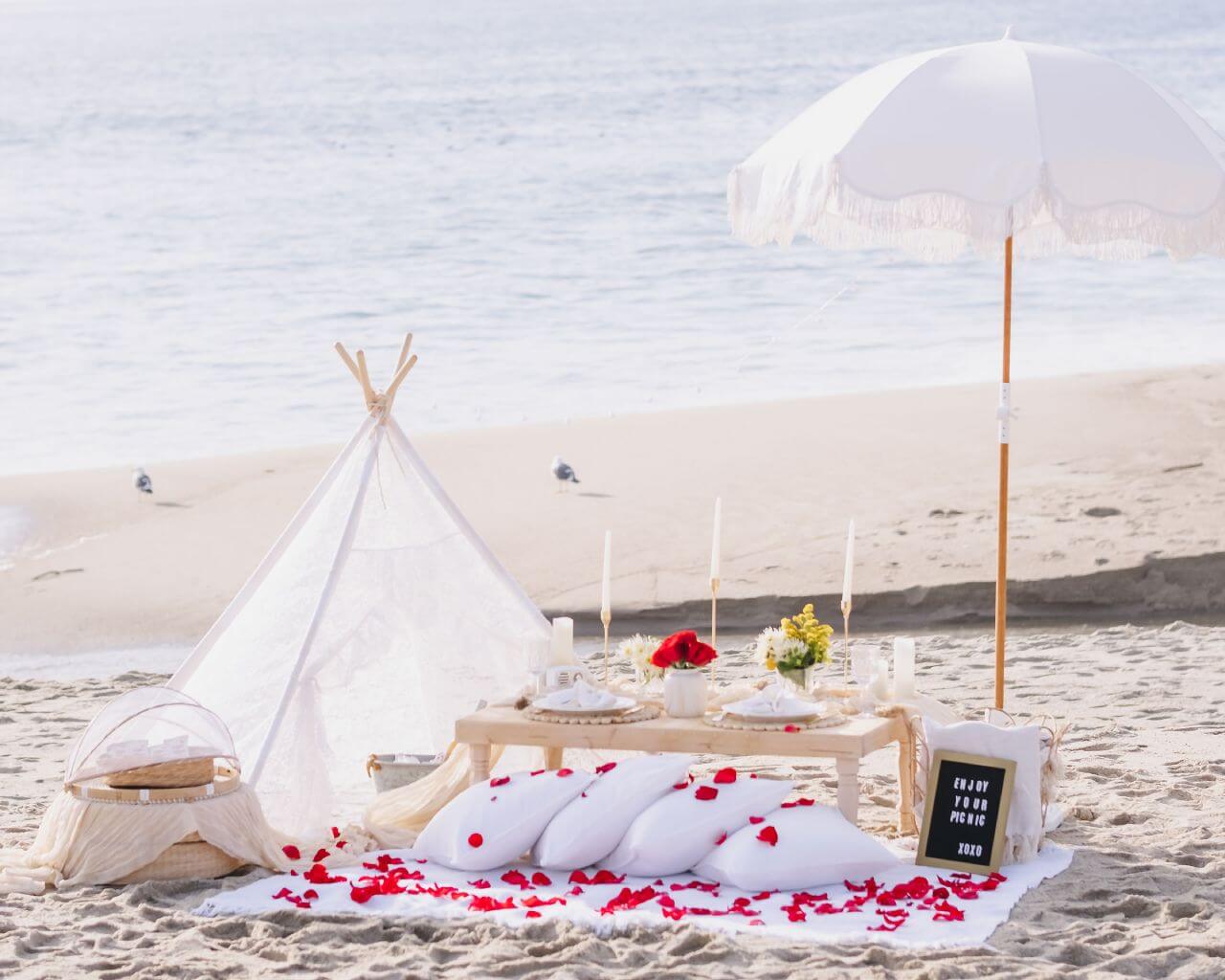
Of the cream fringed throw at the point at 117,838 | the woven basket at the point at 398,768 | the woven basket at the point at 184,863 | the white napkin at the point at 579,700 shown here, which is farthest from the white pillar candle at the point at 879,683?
the woven basket at the point at 184,863

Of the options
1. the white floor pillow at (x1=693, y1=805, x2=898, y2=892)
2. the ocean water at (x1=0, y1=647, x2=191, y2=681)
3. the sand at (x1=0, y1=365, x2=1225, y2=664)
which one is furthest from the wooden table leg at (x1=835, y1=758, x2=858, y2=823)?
the ocean water at (x1=0, y1=647, x2=191, y2=681)

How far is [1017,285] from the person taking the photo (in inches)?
818

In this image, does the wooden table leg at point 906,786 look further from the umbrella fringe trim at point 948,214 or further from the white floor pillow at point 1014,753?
the umbrella fringe trim at point 948,214

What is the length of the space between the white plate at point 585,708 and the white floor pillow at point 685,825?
27 cm

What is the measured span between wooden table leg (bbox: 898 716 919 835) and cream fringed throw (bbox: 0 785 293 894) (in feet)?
5.63

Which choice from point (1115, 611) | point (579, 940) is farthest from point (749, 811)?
point (1115, 611)

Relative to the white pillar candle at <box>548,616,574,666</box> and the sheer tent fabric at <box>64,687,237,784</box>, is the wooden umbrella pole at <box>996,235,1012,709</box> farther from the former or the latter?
the sheer tent fabric at <box>64,687,237,784</box>

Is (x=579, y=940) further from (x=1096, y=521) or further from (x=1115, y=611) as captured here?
(x=1096, y=521)

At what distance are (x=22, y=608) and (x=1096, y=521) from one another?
5406 mm

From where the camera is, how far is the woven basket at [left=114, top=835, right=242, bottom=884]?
4555 millimetres

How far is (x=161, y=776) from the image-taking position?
461 centimetres

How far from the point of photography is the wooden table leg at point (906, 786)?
4867 millimetres

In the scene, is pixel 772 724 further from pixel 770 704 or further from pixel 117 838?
pixel 117 838

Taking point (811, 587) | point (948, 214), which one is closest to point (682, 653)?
point (948, 214)
